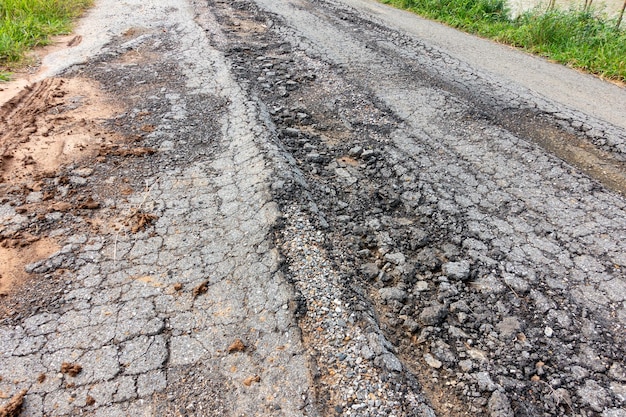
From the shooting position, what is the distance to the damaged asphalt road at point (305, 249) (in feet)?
6.63

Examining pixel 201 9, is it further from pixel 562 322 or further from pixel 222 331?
pixel 562 322

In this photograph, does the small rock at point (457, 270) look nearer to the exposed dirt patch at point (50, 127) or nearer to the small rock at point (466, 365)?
the small rock at point (466, 365)

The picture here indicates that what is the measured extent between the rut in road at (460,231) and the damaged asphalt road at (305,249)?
0.01 meters

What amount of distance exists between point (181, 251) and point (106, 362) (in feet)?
2.73

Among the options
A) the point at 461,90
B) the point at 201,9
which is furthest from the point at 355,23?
the point at 461,90

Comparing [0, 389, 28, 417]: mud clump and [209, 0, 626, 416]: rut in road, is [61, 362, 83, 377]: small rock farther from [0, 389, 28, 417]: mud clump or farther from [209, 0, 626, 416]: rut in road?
[209, 0, 626, 416]: rut in road

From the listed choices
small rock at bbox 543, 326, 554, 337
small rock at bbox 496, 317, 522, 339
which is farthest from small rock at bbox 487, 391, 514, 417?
small rock at bbox 543, 326, 554, 337

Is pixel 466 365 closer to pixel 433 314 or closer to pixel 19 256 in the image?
pixel 433 314

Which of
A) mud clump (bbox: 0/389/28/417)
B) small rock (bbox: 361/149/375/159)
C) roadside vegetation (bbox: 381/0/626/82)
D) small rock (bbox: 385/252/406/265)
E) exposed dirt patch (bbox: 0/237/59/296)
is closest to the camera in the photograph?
mud clump (bbox: 0/389/28/417)

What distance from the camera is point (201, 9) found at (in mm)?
7789

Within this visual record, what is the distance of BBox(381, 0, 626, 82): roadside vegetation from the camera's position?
627cm

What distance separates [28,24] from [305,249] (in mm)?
6372

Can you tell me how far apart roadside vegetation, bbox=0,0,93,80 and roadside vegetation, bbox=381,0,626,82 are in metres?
7.00

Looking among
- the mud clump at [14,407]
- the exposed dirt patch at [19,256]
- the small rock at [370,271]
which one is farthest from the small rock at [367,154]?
the mud clump at [14,407]
